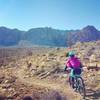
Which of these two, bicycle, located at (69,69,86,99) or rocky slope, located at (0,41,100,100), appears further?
bicycle, located at (69,69,86,99)

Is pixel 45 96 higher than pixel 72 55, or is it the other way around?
pixel 72 55

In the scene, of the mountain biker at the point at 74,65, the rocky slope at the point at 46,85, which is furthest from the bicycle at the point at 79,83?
the rocky slope at the point at 46,85

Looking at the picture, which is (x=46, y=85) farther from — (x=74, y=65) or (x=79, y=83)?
(x=74, y=65)

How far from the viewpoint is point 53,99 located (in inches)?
559

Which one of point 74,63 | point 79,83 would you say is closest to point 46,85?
point 79,83

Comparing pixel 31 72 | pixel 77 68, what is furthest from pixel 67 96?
pixel 31 72

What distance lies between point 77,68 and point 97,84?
351 cm

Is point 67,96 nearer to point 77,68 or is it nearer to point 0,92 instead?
point 77,68

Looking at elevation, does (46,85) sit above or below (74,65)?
below

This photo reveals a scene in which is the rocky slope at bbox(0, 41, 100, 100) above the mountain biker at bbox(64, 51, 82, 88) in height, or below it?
below

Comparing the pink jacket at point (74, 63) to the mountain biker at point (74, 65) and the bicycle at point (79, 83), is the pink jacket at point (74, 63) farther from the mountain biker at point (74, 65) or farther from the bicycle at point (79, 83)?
the bicycle at point (79, 83)

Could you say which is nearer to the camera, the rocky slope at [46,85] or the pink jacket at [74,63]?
the rocky slope at [46,85]

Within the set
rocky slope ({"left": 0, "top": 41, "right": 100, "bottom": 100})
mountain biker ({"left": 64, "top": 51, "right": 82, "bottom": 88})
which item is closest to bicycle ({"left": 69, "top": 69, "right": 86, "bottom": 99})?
mountain biker ({"left": 64, "top": 51, "right": 82, "bottom": 88})

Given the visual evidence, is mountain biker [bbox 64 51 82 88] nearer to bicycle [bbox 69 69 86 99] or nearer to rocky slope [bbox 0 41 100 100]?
bicycle [bbox 69 69 86 99]
